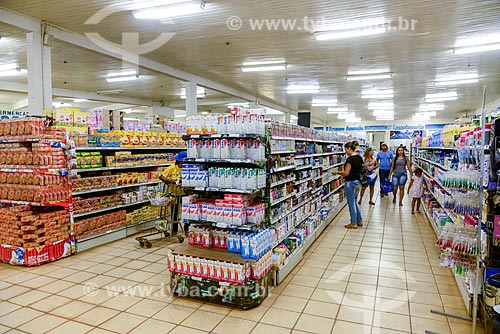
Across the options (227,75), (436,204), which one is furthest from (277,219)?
(227,75)

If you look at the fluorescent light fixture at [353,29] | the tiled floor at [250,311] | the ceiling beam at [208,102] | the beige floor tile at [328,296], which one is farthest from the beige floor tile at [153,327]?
the ceiling beam at [208,102]

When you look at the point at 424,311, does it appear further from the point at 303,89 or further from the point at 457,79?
the point at 303,89

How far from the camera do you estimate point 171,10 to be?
5480mm

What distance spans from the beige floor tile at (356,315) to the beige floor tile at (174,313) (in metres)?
1.68

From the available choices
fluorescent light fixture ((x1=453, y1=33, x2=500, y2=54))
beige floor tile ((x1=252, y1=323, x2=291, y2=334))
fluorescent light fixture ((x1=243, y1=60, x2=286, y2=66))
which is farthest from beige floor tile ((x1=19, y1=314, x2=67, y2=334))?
fluorescent light fixture ((x1=453, y1=33, x2=500, y2=54))

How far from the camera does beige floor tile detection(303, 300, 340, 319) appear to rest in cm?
365

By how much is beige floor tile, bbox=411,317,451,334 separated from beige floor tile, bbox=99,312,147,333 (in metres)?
2.86

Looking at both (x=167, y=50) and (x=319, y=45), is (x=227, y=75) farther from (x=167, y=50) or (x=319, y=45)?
(x=319, y=45)

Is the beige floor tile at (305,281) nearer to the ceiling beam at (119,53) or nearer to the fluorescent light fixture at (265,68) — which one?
the ceiling beam at (119,53)

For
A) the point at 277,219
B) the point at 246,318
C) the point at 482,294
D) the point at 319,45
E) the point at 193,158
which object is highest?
the point at 319,45

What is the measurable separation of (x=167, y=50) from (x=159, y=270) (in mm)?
5700

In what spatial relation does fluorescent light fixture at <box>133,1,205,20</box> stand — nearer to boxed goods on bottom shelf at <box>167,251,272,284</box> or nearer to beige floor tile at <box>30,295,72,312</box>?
boxed goods on bottom shelf at <box>167,251,272,284</box>

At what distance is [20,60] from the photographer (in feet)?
31.1

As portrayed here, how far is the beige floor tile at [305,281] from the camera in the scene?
4438 mm
